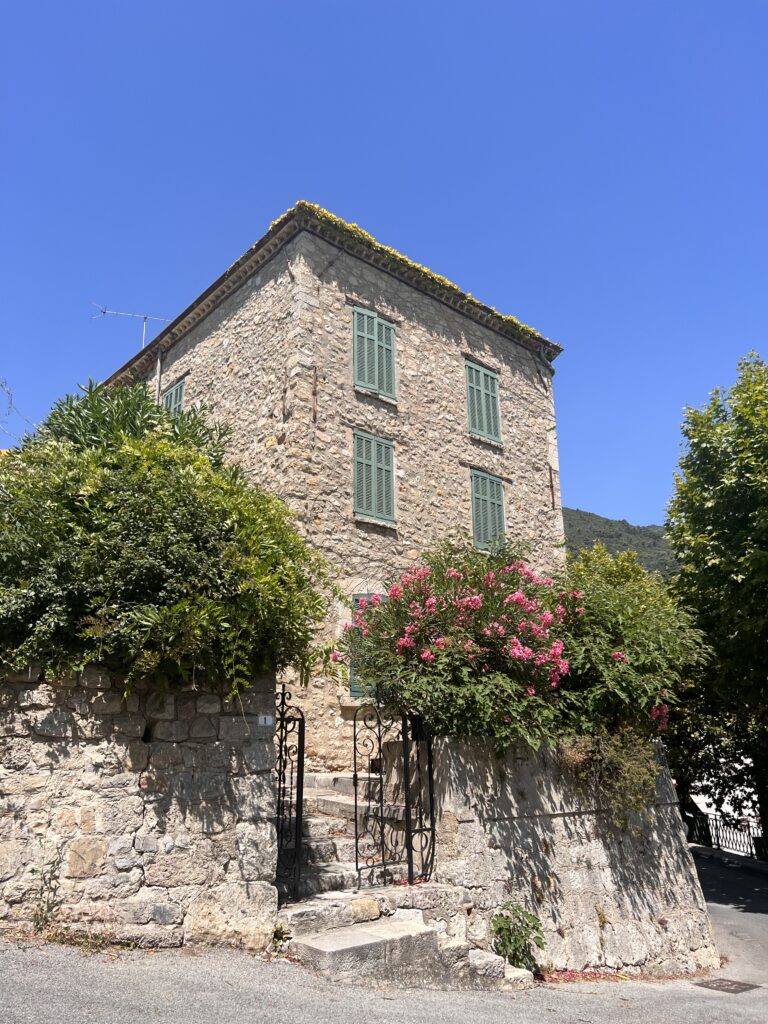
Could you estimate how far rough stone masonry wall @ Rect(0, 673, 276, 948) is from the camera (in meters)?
4.98

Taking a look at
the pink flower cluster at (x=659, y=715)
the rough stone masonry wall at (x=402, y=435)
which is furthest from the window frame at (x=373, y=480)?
the pink flower cluster at (x=659, y=715)

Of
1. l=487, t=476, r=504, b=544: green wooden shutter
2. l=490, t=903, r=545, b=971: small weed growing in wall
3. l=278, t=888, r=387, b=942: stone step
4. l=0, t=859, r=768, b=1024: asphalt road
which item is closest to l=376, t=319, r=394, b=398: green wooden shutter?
l=487, t=476, r=504, b=544: green wooden shutter

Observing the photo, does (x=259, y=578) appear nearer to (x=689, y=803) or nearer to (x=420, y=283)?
(x=420, y=283)

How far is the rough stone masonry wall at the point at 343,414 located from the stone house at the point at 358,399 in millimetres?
28

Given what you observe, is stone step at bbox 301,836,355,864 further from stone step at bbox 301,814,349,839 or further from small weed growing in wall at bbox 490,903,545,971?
small weed growing in wall at bbox 490,903,545,971

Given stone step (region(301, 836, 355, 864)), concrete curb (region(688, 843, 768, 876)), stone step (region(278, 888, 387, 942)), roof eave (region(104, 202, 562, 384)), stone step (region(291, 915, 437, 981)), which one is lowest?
concrete curb (region(688, 843, 768, 876))

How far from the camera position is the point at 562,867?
750cm

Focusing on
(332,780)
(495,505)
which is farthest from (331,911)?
(495,505)

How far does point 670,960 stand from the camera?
7.91 metres

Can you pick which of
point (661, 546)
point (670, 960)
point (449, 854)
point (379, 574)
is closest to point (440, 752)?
point (449, 854)

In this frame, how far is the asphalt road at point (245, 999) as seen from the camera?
3.96 metres

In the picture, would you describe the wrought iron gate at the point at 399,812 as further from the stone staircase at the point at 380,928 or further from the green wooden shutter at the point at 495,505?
the green wooden shutter at the point at 495,505

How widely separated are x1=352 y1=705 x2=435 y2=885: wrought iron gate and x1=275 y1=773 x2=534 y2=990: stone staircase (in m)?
0.05

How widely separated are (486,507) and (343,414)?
365 cm
